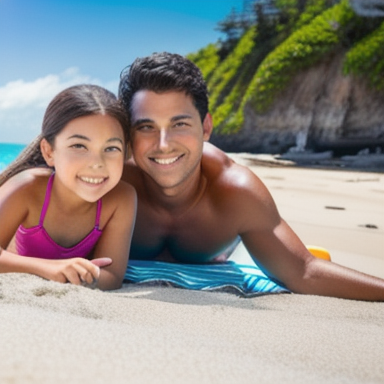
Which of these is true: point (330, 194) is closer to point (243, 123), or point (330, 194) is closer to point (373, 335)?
point (373, 335)

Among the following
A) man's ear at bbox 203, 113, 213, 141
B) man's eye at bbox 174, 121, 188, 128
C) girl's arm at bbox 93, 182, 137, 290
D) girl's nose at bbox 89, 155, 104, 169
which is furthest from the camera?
man's ear at bbox 203, 113, 213, 141

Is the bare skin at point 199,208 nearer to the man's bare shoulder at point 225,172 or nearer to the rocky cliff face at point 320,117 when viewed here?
the man's bare shoulder at point 225,172

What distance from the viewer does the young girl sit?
247cm

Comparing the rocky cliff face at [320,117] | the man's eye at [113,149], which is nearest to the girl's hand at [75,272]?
the man's eye at [113,149]

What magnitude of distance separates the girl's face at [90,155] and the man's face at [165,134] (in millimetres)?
280

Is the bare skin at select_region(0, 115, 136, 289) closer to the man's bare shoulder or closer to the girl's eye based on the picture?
the girl's eye

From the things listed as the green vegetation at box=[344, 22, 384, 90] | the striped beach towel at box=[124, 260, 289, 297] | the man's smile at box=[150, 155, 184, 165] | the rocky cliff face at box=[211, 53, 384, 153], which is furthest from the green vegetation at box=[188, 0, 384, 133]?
the man's smile at box=[150, 155, 184, 165]

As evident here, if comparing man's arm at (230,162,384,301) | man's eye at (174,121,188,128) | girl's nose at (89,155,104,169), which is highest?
man's eye at (174,121,188,128)

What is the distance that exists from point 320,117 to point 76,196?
17144 millimetres

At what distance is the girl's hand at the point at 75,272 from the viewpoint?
2.19 m

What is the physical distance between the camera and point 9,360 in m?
0.89

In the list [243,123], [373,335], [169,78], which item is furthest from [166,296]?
[243,123]

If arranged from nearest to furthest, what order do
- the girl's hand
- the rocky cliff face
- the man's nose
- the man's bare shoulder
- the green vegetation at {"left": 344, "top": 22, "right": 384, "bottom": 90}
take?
the girl's hand
the man's nose
the man's bare shoulder
the green vegetation at {"left": 344, "top": 22, "right": 384, "bottom": 90}
the rocky cliff face

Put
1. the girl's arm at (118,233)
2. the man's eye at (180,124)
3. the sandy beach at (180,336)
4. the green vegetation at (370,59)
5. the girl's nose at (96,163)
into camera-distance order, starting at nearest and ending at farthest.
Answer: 1. the sandy beach at (180,336)
2. the girl's nose at (96,163)
3. the girl's arm at (118,233)
4. the man's eye at (180,124)
5. the green vegetation at (370,59)
